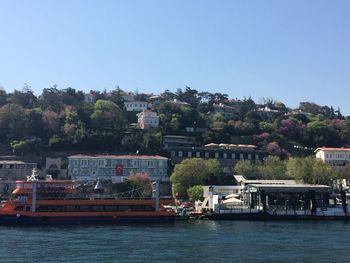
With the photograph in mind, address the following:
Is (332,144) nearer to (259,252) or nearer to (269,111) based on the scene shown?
(269,111)

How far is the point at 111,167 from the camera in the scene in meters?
92.2

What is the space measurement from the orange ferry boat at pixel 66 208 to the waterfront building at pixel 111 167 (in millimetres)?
33445

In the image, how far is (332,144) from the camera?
404 feet

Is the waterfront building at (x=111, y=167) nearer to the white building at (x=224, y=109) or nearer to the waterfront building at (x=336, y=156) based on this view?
the waterfront building at (x=336, y=156)

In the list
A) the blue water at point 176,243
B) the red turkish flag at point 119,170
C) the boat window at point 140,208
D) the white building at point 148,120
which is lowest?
the blue water at point 176,243

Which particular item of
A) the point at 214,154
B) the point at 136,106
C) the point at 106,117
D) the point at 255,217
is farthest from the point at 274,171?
the point at 136,106

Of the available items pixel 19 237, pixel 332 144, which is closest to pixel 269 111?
pixel 332 144

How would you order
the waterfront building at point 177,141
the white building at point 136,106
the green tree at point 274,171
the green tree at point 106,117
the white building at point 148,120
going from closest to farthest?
the green tree at point 274,171 < the waterfront building at point 177,141 < the green tree at point 106,117 < the white building at point 148,120 < the white building at point 136,106

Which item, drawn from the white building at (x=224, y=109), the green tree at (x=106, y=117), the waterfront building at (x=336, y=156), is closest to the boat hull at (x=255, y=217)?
the waterfront building at (x=336, y=156)

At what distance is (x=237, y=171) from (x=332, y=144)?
4147 centimetres

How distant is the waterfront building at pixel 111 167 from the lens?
300ft

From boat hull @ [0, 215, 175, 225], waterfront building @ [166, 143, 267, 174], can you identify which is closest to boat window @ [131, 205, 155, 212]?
boat hull @ [0, 215, 175, 225]

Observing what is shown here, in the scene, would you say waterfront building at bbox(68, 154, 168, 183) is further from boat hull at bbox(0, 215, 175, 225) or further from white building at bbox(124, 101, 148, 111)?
white building at bbox(124, 101, 148, 111)

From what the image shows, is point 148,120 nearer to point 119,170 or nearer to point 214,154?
point 214,154
